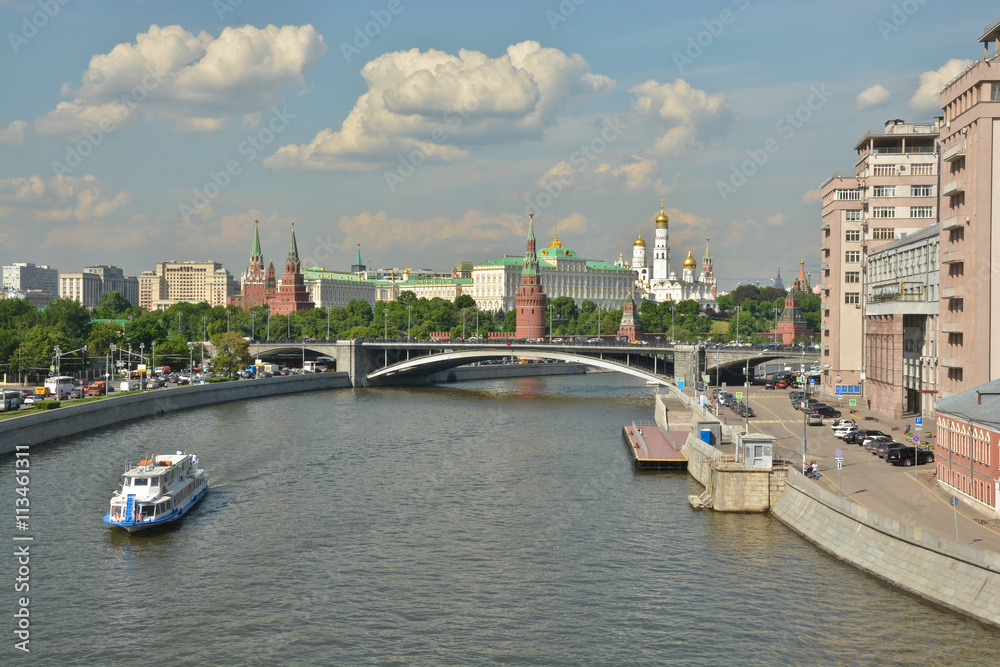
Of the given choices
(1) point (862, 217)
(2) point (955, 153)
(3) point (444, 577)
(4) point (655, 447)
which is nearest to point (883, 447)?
(4) point (655, 447)

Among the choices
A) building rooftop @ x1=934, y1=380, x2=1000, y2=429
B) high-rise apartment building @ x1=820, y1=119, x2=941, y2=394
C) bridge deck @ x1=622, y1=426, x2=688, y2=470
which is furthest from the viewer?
high-rise apartment building @ x1=820, y1=119, x2=941, y2=394

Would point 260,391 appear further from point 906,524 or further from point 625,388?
point 906,524

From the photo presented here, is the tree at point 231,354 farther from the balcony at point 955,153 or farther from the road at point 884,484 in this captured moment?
the balcony at point 955,153

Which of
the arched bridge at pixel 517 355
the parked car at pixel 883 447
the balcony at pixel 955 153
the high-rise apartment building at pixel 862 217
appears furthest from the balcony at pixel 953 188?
the arched bridge at pixel 517 355

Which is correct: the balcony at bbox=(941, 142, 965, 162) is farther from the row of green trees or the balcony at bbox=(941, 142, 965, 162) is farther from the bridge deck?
the row of green trees

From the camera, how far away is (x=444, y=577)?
2994cm

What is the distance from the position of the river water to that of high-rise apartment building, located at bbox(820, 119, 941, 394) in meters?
30.8

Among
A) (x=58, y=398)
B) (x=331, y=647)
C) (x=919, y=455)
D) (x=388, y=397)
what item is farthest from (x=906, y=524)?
(x=388, y=397)

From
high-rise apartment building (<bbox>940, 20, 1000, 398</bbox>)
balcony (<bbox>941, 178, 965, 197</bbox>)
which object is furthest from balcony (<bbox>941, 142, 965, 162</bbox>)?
balcony (<bbox>941, 178, 965, 197</bbox>)

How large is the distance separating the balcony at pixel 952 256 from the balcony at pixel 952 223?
108 cm

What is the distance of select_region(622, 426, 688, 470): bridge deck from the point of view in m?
49.2

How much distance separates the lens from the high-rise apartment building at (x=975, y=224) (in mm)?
42250

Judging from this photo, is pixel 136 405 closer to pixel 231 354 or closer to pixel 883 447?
pixel 231 354

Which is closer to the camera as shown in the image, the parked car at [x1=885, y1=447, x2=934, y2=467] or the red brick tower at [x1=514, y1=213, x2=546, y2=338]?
the parked car at [x1=885, y1=447, x2=934, y2=467]
